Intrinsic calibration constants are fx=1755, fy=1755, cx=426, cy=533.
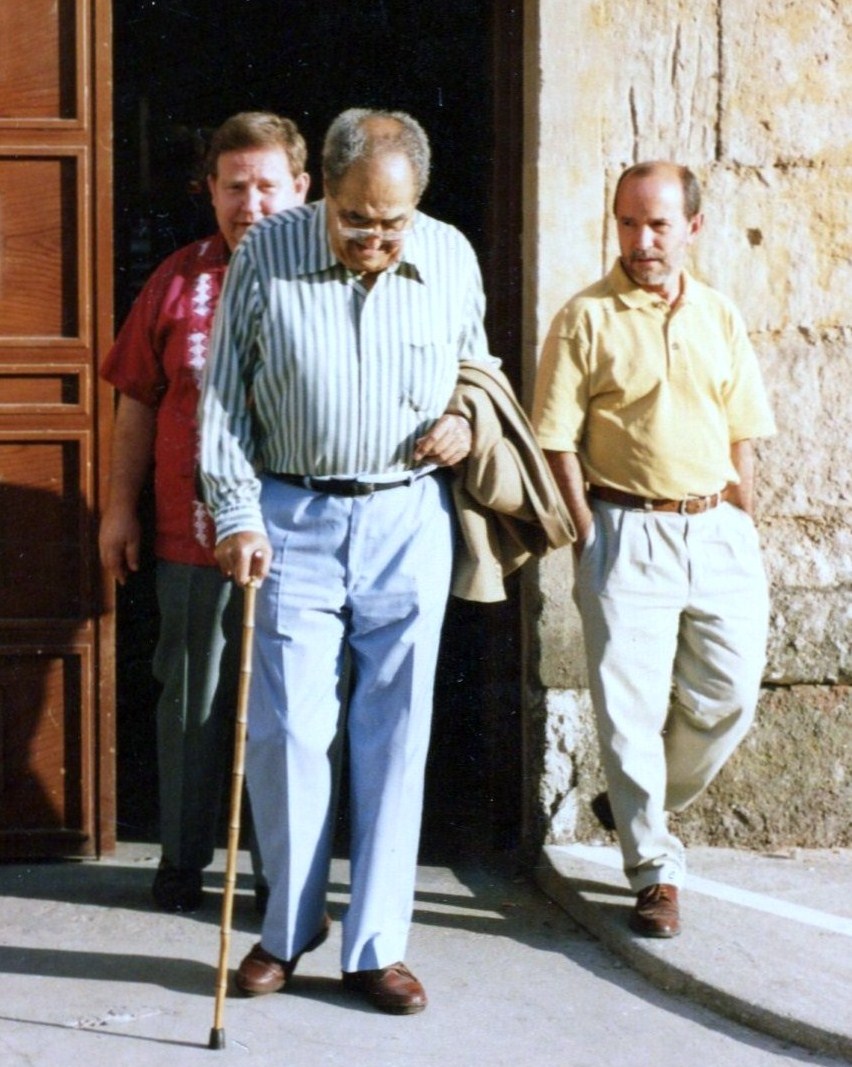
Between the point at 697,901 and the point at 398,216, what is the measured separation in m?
2.03

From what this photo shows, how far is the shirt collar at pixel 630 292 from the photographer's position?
14.4 feet

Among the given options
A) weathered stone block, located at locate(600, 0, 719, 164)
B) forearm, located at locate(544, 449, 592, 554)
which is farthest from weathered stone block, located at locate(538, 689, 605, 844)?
weathered stone block, located at locate(600, 0, 719, 164)

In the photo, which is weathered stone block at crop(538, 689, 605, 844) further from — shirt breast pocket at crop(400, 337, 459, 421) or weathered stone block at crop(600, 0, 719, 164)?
weathered stone block at crop(600, 0, 719, 164)

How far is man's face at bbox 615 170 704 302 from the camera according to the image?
429 cm

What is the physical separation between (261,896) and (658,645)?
4.02 ft

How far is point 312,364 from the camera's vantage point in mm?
3775

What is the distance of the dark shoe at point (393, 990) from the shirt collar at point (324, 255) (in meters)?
1.57

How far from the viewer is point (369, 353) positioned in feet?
12.5

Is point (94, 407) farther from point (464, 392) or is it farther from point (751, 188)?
point (751, 188)

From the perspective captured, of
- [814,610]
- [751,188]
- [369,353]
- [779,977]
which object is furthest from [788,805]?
[369,353]

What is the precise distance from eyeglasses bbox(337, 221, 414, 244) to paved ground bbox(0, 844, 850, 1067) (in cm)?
172

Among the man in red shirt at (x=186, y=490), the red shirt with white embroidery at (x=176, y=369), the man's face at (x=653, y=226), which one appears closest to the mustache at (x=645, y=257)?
the man's face at (x=653, y=226)

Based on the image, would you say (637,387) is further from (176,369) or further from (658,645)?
(176,369)

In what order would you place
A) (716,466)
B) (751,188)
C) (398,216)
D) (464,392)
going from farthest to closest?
1. (751,188)
2. (716,466)
3. (464,392)
4. (398,216)
